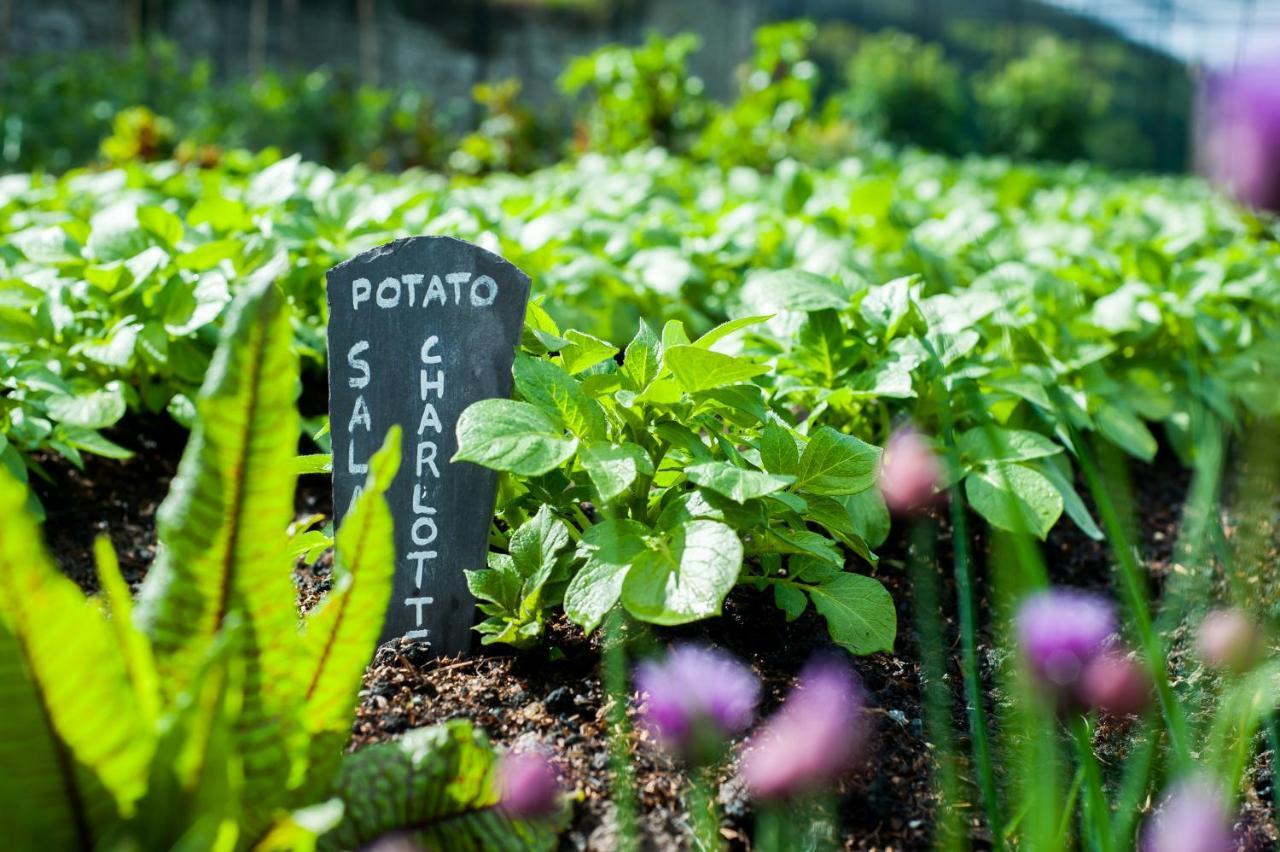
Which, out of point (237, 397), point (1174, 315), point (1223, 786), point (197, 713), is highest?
point (237, 397)

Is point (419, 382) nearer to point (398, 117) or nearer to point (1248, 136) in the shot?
point (1248, 136)

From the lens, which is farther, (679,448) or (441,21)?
(441,21)

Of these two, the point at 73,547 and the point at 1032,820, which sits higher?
the point at 1032,820

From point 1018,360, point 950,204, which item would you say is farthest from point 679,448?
point 950,204

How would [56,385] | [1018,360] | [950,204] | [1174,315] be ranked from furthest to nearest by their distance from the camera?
[950,204] → [1174,315] → [1018,360] → [56,385]

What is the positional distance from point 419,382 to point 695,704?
0.45m

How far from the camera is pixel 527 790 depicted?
33.7 inches

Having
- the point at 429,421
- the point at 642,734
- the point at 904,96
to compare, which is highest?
the point at 429,421

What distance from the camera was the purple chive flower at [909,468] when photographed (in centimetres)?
124

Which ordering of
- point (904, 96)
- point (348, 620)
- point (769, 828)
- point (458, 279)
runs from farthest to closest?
point (904, 96), point (458, 279), point (769, 828), point (348, 620)

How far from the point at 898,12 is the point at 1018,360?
48.1 feet

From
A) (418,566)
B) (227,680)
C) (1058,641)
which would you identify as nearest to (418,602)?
(418,566)

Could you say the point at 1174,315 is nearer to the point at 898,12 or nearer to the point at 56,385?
the point at 56,385

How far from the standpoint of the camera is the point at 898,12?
1495cm
